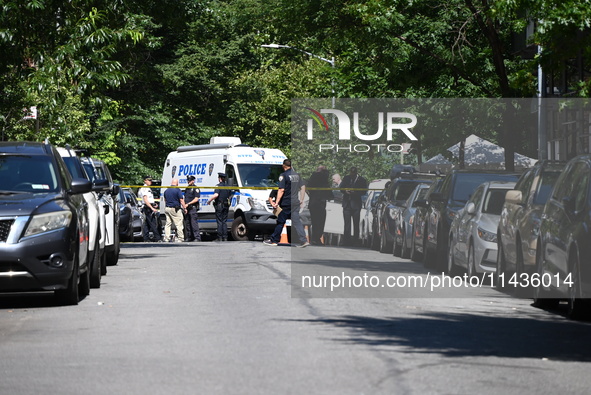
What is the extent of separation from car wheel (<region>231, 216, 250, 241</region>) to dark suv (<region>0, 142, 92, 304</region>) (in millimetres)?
20733

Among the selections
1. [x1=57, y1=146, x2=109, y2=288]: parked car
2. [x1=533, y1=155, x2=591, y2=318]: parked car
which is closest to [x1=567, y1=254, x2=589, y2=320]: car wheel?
[x1=533, y1=155, x2=591, y2=318]: parked car

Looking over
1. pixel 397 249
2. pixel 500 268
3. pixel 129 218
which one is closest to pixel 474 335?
pixel 500 268

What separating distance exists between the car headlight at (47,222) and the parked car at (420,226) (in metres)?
8.84

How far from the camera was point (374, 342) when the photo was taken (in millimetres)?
10602

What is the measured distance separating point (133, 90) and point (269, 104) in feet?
60.0

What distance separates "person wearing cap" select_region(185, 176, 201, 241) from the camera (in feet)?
116

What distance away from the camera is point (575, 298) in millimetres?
12812

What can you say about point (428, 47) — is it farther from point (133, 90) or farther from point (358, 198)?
point (133, 90)

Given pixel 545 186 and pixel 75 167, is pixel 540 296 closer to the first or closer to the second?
pixel 545 186

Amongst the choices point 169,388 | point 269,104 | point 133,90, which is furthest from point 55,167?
point 269,104

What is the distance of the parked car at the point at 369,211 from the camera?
21.0 metres

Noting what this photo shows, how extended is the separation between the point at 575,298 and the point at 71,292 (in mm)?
5315

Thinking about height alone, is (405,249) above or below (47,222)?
below

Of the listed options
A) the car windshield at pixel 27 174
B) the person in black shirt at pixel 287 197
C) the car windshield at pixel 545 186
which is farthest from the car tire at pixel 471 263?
the person in black shirt at pixel 287 197
